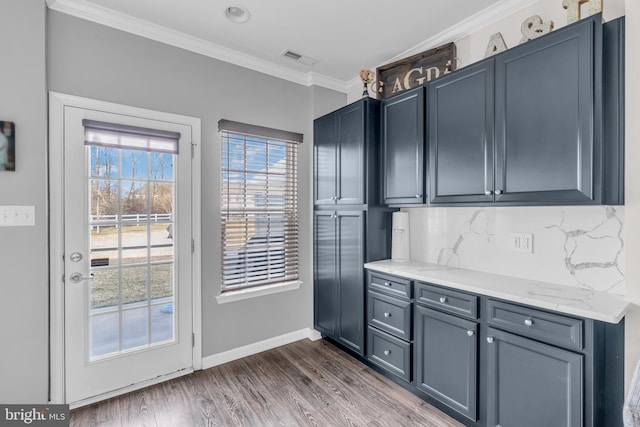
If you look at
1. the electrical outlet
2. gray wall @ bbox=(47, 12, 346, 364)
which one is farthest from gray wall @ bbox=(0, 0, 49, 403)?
the electrical outlet

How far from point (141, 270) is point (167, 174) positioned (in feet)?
2.58

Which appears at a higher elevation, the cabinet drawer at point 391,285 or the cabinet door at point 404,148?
the cabinet door at point 404,148

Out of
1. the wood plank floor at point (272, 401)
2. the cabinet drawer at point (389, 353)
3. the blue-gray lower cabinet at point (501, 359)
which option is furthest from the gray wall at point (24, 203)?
the blue-gray lower cabinet at point (501, 359)

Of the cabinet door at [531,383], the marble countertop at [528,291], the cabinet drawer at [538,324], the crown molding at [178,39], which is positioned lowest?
the cabinet door at [531,383]

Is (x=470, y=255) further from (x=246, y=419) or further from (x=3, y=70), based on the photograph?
(x=3, y=70)

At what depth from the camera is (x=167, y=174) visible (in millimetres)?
2496

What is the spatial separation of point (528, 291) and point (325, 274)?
178 cm

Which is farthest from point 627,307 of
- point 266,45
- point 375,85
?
point 266,45

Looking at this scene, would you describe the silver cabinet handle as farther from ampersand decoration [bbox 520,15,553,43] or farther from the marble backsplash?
ampersand decoration [bbox 520,15,553,43]

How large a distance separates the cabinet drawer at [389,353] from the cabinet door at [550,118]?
1.29 meters

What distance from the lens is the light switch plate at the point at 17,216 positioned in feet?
6.18

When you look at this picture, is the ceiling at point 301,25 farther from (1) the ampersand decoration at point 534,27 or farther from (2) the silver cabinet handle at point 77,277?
(2) the silver cabinet handle at point 77,277

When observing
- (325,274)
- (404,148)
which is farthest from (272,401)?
(404,148)

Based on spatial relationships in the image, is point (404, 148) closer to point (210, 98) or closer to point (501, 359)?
point (501, 359)
